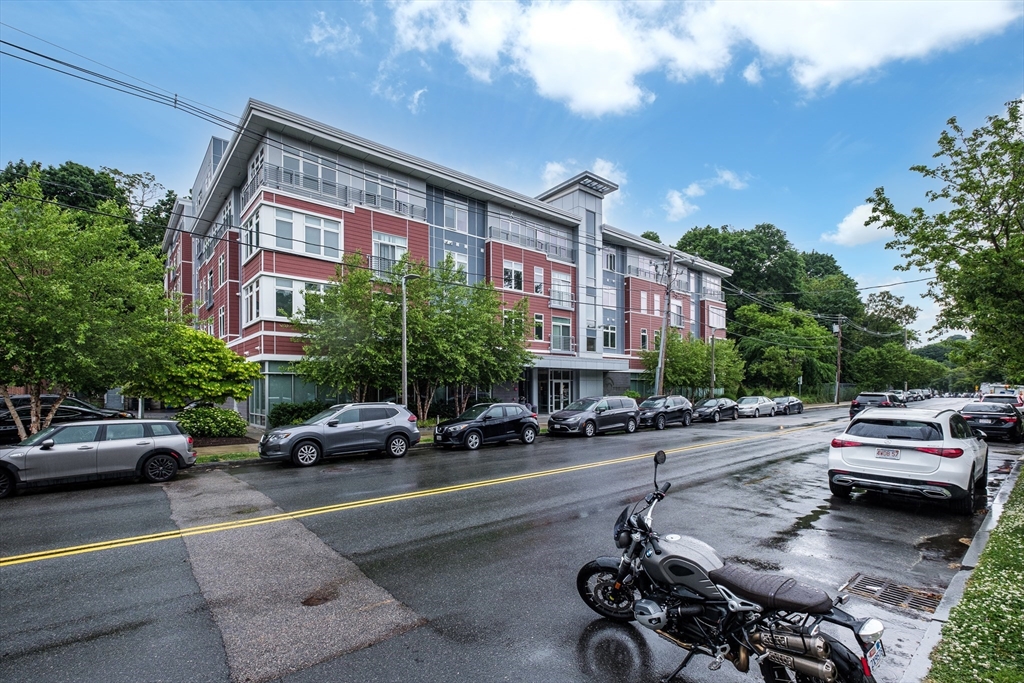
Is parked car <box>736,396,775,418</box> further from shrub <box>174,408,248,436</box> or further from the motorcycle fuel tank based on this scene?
the motorcycle fuel tank

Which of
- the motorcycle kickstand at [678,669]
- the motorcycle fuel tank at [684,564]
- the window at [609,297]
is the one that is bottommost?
the motorcycle kickstand at [678,669]

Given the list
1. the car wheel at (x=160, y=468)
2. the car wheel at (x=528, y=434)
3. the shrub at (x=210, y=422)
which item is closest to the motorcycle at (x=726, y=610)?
the car wheel at (x=160, y=468)

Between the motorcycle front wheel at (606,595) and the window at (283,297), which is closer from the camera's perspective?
the motorcycle front wheel at (606,595)

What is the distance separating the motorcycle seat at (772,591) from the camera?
9.75 feet

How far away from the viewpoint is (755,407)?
3378 centimetres

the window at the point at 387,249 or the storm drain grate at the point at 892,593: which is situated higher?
the window at the point at 387,249

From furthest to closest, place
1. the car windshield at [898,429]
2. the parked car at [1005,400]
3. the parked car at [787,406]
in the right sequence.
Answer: the parked car at [787,406], the parked car at [1005,400], the car windshield at [898,429]

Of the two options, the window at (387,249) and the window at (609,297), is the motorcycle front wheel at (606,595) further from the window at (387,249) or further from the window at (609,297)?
the window at (609,297)

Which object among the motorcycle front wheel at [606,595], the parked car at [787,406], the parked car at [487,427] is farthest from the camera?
the parked car at [787,406]

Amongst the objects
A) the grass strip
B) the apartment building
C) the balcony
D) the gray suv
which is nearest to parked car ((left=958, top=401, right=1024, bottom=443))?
the grass strip

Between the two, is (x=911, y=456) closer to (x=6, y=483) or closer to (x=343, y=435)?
(x=343, y=435)

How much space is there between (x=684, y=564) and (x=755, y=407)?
33.7 meters

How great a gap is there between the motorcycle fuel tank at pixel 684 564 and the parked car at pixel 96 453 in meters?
11.8

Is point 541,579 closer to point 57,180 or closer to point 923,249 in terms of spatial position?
point 923,249
